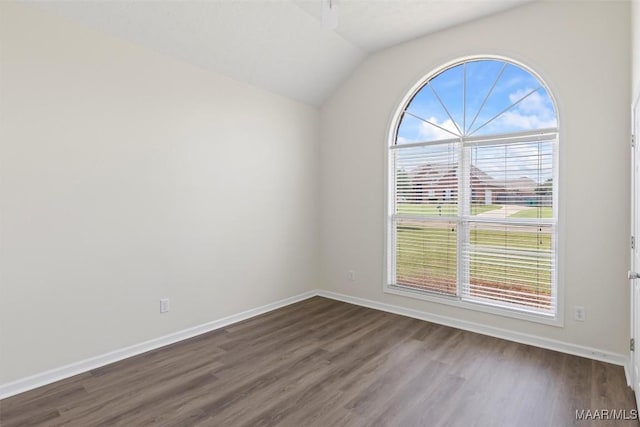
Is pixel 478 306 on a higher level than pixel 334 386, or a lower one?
higher

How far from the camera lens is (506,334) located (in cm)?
330

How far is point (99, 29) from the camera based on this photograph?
8.75ft

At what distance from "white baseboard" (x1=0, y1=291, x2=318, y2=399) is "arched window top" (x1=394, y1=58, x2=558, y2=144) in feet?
9.43

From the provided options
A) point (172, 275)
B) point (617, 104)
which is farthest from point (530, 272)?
point (172, 275)

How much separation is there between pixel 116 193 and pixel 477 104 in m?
3.57

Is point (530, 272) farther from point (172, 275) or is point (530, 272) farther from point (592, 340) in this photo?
point (172, 275)

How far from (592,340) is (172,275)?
378 cm

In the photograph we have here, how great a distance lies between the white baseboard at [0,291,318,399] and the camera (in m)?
2.36

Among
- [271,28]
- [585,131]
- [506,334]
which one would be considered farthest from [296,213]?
[585,131]

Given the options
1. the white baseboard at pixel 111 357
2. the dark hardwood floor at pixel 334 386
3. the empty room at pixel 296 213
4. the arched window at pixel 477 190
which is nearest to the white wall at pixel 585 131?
the empty room at pixel 296 213

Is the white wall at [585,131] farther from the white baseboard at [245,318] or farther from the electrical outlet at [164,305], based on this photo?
the electrical outlet at [164,305]

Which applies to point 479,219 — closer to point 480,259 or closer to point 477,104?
point 480,259

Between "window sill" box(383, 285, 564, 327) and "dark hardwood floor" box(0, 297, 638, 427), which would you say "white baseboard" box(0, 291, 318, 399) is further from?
"window sill" box(383, 285, 564, 327)

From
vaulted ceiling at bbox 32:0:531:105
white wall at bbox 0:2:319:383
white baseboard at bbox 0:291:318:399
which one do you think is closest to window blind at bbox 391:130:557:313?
vaulted ceiling at bbox 32:0:531:105
